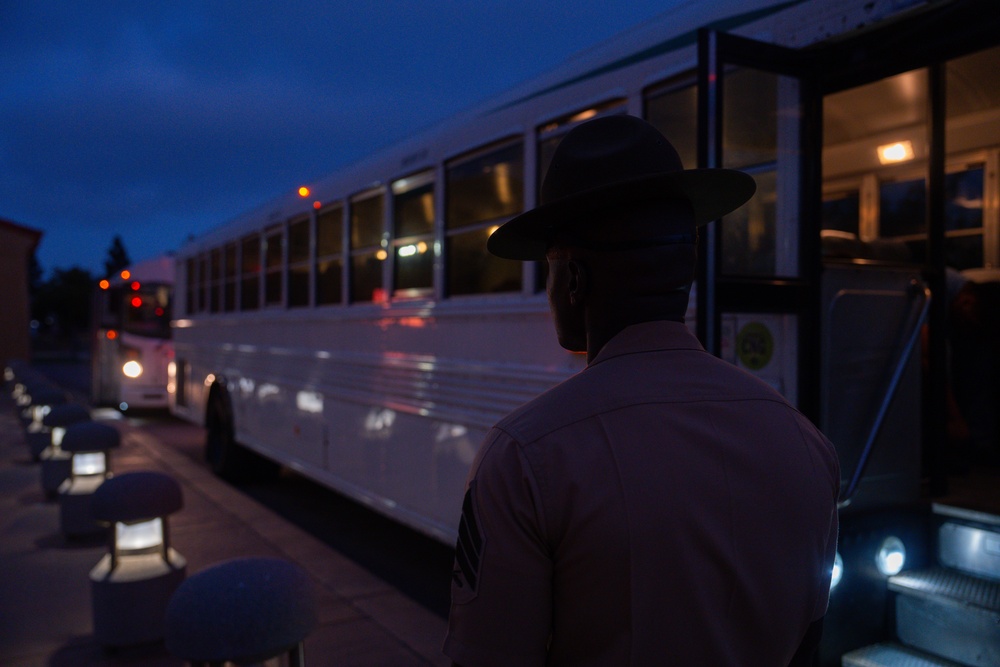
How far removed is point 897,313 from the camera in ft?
12.1

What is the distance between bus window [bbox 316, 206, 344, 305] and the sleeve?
5.24 meters

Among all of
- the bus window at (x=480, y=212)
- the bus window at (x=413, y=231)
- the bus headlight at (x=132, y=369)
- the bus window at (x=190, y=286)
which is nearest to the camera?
the bus window at (x=480, y=212)

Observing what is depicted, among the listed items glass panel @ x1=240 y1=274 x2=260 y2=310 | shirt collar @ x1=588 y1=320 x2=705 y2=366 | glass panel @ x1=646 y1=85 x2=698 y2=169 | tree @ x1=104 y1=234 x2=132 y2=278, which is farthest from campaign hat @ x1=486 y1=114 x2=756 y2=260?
tree @ x1=104 y1=234 x2=132 y2=278

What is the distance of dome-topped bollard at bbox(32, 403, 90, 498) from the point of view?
24.8 ft

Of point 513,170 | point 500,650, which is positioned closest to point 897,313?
point 513,170

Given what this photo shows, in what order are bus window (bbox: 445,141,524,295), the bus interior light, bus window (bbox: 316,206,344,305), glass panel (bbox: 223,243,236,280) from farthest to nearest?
glass panel (bbox: 223,243,236,280) < bus window (bbox: 316,206,344,305) < the bus interior light < bus window (bbox: 445,141,524,295)

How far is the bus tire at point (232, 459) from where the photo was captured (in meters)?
8.51

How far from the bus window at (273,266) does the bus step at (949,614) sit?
5631mm

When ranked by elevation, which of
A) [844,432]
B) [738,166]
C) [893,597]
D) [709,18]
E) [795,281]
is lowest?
[893,597]

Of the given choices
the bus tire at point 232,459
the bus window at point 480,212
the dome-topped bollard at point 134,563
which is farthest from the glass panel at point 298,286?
the dome-topped bollard at point 134,563

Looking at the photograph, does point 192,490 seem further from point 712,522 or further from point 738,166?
point 712,522

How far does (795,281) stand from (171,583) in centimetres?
350

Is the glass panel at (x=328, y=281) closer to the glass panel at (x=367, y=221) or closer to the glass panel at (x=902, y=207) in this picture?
the glass panel at (x=367, y=221)

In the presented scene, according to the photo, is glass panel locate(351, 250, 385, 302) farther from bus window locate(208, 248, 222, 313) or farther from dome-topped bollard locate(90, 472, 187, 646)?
bus window locate(208, 248, 222, 313)
